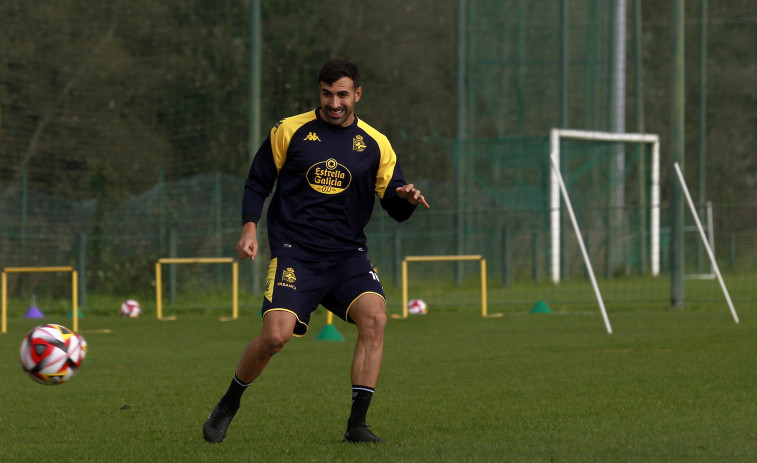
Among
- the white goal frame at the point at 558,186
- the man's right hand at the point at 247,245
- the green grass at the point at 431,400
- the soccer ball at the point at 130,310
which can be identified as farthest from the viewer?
the white goal frame at the point at 558,186

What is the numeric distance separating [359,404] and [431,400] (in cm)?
177

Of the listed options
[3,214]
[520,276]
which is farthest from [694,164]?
[3,214]

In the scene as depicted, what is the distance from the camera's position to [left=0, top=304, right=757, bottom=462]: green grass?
18.2 ft

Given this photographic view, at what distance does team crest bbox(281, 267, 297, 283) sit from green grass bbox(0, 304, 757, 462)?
2.73 feet

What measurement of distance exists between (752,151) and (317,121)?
105 feet

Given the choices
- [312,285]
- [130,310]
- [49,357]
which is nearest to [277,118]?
[130,310]

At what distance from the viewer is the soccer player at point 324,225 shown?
19.2 feet

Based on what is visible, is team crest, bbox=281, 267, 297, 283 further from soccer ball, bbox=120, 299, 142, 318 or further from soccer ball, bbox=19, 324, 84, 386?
soccer ball, bbox=120, 299, 142, 318

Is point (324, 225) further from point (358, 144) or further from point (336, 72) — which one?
point (336, 72)

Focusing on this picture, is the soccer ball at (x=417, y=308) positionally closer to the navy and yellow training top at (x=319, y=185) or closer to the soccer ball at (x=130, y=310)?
the soccer ball at (x=130, y=310)

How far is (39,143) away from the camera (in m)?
22.2

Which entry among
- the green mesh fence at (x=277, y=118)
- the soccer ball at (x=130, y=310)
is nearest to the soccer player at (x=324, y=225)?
the soccer ball at (x=130, y=310)

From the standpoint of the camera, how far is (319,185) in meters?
5.91

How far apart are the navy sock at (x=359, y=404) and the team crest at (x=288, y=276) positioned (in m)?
0.64
